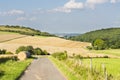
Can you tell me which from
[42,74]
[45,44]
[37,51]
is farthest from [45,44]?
[42,74]

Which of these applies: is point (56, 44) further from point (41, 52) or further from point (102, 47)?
point (102, 47)

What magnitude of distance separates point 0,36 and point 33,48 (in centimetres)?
1967

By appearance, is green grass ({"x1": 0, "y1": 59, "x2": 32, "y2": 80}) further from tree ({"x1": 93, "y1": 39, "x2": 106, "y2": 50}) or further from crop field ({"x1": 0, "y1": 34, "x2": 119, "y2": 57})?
tree ({"x1": 93, "y1": 39, "x2": 106, "y2": 50})

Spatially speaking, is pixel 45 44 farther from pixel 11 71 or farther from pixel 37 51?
pixel 11 71

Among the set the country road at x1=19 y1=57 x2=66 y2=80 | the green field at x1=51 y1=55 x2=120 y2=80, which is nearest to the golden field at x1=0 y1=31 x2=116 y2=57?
the country road at x1=19 y1=57 x2=66 y2=80

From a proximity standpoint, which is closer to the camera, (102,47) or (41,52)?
(41,52)

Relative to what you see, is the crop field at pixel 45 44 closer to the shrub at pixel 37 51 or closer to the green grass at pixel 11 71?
the shrub at pixel 37 51

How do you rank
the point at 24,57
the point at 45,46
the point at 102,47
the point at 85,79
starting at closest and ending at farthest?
1. the point at 85,79
2. the point at 24,57
3. the point at 45,46
4. the point at 102,47

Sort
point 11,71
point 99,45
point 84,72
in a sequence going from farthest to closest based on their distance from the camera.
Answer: point 99,45
point 11,71
point 84,72

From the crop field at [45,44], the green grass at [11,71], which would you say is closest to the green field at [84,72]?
the green grass at [11,71]

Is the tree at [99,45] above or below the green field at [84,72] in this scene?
below

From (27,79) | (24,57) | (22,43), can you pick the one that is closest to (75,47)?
(22,43)

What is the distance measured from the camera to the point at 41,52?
99.7 m

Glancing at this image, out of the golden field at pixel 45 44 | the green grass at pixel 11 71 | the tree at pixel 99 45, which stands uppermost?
the green grass at pixel 11 71
